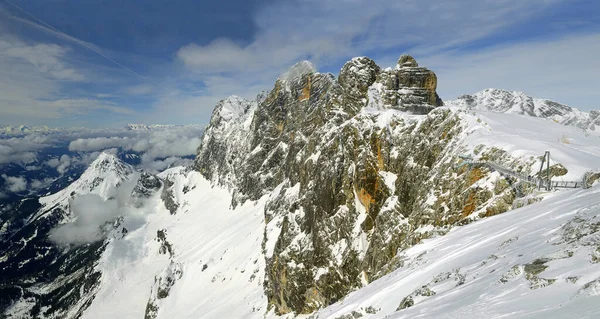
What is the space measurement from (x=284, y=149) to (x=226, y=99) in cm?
9995

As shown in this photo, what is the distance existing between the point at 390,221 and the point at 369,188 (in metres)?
7.37

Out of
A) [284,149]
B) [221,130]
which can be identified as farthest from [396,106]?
[221,130]

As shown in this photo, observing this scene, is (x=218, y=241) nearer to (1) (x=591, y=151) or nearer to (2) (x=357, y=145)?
(2) (x=357, y=145)

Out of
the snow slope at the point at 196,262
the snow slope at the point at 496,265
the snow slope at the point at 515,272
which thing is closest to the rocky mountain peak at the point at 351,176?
the snow slope at the point at 496,265

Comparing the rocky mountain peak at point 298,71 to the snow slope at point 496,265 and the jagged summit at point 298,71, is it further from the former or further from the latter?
the snow slope at point 496,265

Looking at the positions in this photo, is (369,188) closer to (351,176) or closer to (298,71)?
(351,176)

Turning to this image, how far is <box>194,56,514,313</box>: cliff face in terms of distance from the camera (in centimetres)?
2842

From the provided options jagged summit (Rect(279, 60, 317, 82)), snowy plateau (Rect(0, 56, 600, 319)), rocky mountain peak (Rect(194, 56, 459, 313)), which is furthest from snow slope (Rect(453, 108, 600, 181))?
jagged summit (Rect(279, 60, 317, 82))

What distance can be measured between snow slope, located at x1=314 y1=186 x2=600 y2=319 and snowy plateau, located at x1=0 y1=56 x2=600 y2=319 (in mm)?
62

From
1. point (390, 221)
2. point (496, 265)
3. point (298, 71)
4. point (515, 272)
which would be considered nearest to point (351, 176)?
point (390, 221)

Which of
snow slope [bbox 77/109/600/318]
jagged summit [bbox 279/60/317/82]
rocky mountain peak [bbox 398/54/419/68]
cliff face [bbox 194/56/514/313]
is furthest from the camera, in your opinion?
jagged summit [bbox 279/60/317/82]

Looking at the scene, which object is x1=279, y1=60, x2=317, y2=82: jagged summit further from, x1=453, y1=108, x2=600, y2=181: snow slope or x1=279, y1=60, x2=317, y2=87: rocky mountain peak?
x1=453, y1=108, x2=600, y2=181: snow slope

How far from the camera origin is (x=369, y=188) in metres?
44.9

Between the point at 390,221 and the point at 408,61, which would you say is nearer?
the point at 390,221
